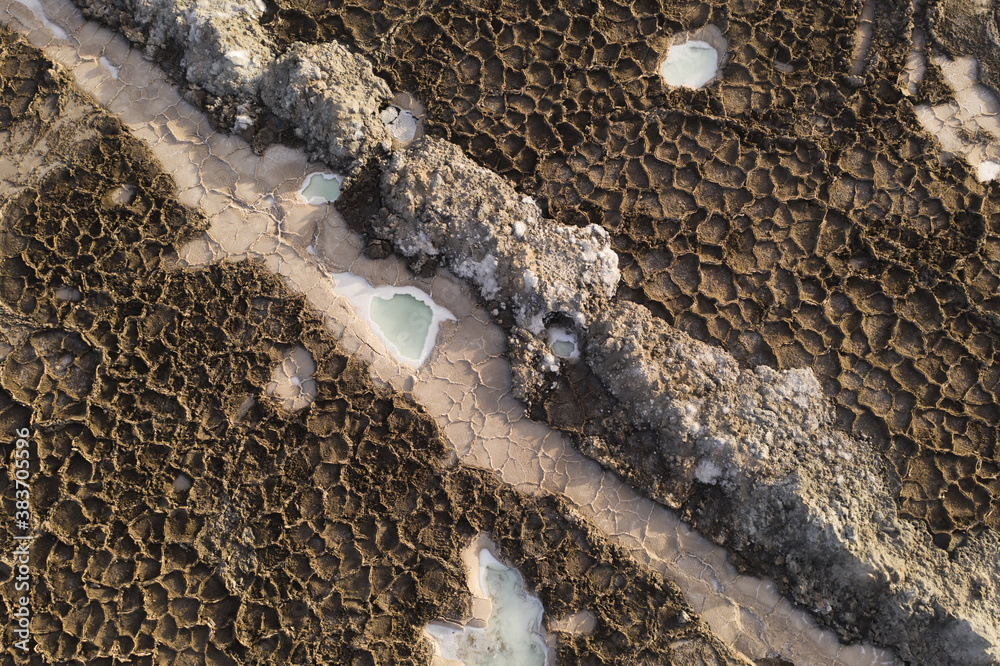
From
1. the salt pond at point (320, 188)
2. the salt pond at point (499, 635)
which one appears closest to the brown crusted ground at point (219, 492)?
the salt pond at point (499, 635)

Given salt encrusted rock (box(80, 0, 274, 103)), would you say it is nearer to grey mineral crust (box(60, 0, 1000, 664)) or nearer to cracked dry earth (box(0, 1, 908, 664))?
grey mineral crust (box(60, 0, 1000, 664))

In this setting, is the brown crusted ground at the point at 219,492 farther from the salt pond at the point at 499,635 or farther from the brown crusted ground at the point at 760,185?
the brown crusted ground at the point at 760,185

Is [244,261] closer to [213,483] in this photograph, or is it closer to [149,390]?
[149,390]

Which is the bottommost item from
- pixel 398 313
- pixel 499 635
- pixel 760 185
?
→ pixel 499 635

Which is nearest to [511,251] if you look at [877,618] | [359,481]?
[359,481]

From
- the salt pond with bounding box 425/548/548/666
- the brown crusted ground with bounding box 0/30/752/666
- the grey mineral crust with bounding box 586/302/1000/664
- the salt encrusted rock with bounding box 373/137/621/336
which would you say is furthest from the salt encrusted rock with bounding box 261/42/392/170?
the salt pond with bounding box 425/548/548/666

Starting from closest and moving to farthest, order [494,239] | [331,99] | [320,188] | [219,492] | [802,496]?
[802,496], [219,492], [494,239], [331,99], [320,188]

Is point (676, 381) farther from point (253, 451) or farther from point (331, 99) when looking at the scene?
point (331, 99)

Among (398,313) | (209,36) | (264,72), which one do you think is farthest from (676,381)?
(209,36)
